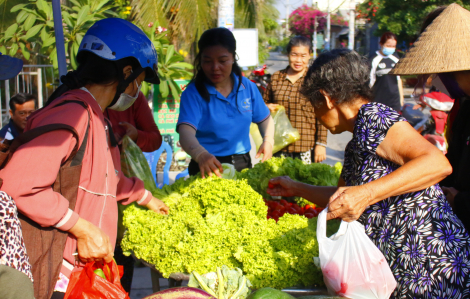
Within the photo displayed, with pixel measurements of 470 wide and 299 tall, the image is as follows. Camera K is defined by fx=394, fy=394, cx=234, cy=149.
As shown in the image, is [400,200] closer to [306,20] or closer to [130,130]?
[130,130]

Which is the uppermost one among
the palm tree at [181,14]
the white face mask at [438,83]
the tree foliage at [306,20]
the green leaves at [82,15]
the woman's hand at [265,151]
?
the tree foliage at [306,20]

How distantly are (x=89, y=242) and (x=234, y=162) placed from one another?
6.44ft

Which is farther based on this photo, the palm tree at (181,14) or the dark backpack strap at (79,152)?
the palm tree at (181,14)

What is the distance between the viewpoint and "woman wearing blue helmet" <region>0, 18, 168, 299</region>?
1.57 metres

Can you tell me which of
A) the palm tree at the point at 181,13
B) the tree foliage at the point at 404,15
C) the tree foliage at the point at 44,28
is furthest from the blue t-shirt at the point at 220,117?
the tree foliage at the point at 404,15

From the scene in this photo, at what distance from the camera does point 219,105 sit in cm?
341

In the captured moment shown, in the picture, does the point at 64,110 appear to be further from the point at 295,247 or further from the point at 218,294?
the point at 295,247

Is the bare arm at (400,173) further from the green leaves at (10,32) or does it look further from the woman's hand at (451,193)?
the green leaves at (10,32)

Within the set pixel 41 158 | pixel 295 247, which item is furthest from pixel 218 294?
pixel 41 158

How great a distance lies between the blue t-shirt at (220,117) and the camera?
3.33 m

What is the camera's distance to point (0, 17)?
6488 mm

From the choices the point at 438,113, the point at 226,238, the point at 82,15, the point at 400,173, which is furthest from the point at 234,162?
the point at 438,113

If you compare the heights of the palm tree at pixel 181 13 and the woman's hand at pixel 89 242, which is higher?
the palm tree at pixel 181 13

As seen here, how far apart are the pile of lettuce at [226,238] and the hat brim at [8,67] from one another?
1156 mm
